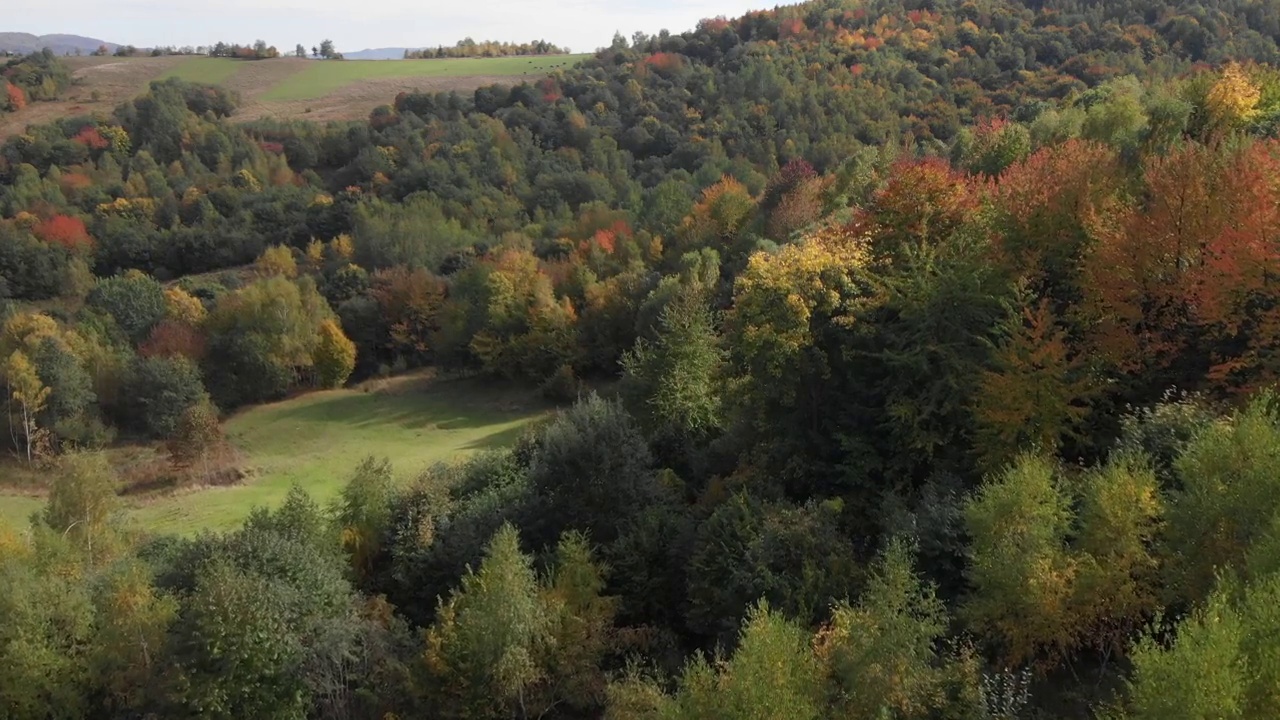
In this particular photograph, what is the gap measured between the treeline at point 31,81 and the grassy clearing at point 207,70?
14.0 m

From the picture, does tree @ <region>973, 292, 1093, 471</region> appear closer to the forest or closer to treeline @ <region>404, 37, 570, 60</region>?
the forest

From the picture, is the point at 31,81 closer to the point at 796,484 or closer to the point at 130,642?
the point at 130,642

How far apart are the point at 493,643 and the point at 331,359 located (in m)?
47.1

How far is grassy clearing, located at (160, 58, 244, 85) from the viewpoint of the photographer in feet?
431

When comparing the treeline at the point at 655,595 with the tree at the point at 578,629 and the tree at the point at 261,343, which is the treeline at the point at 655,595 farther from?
the tree at the point at 261,343

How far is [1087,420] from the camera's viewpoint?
24.6 metres

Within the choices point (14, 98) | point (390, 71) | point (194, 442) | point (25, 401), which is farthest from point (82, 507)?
point (390, 71)

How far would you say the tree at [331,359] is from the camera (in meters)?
63.3

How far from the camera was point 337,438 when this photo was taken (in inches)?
2099

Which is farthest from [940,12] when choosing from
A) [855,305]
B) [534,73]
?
[855,305]

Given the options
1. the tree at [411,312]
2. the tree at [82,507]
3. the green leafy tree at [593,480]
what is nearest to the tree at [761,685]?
the green leafy tree at [593,480]

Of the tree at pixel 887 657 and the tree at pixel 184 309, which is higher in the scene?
the tree at pixel 887 657

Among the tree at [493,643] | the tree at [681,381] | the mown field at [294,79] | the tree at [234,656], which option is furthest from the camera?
the mown field at [294,79]

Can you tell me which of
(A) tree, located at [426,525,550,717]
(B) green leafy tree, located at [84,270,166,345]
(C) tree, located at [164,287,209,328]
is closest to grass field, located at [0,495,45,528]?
(C) tree, located at [164,287,209,328]
